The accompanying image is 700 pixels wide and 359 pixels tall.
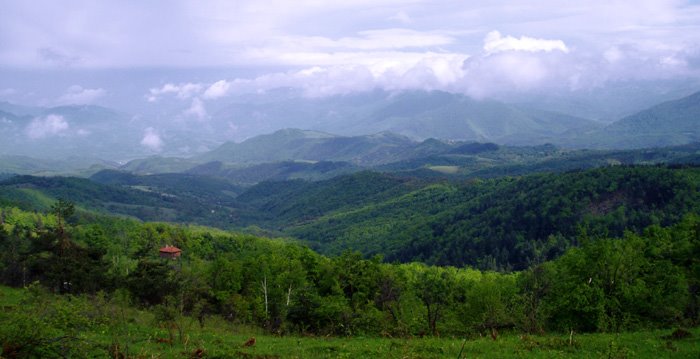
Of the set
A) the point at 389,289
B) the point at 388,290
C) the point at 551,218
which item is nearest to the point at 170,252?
the point at 388,290

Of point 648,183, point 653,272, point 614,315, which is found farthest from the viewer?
point 648,183

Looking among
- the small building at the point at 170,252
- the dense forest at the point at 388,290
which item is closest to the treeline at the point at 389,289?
the dense forest at the point at 388,290

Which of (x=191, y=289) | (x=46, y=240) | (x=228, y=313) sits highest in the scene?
(x=46, y=240)

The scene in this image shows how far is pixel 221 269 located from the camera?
51406mm

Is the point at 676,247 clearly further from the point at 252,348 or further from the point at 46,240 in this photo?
the point at 46,240

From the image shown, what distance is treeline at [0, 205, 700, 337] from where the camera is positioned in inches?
1426

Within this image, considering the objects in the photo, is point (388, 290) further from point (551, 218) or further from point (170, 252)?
point (551, 218)

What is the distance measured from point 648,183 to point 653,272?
12642cm

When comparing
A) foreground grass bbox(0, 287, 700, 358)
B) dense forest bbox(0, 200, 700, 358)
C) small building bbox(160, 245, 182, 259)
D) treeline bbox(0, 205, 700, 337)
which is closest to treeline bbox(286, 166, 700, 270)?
small building bbox(160, 245, 182, 259)

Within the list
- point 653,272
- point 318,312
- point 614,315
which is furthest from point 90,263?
point 653,272

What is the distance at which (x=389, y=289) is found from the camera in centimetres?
4512

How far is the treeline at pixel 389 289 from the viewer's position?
1426 inches

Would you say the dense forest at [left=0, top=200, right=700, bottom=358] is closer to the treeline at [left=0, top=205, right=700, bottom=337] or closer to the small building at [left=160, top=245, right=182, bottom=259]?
the treeline at [left=0, top=205, right=700, bottom=337]

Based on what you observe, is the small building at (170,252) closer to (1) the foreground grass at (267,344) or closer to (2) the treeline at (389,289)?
(2) the treeline at (389,289)
